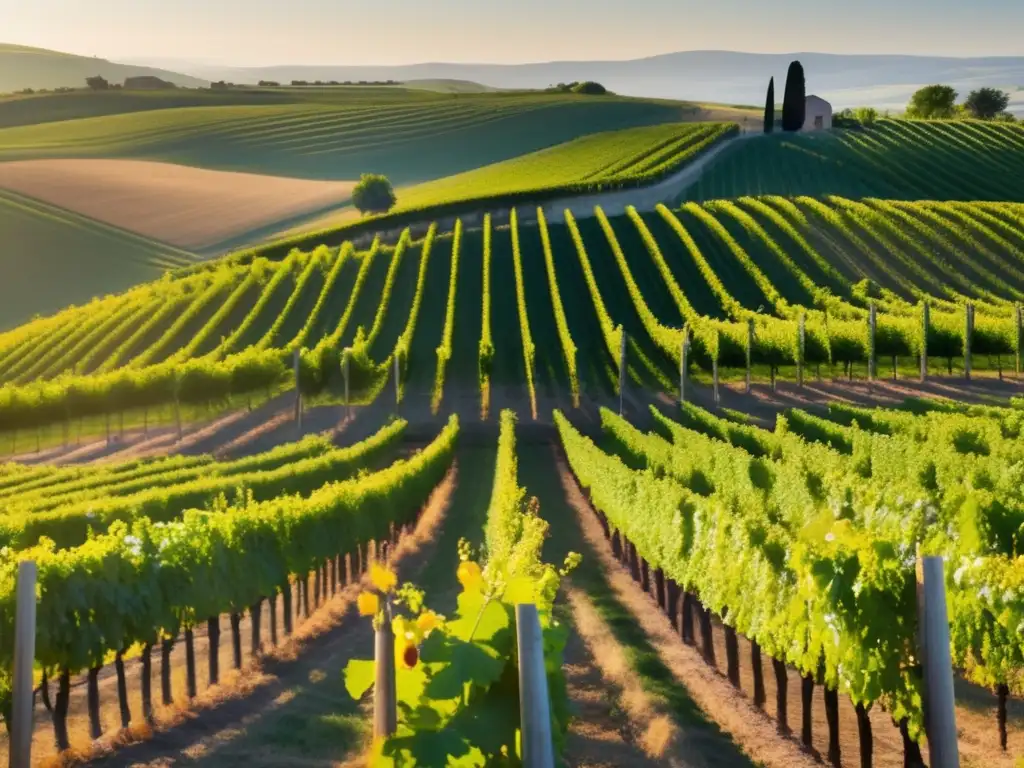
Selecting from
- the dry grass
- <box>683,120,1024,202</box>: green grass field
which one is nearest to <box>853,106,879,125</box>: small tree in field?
<box>683,120,1024,202</box>: green grass field

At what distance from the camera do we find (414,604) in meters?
9.02

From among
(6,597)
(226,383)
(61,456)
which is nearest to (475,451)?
(226,383)

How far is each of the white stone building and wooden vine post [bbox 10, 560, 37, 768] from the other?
122400 millimetres

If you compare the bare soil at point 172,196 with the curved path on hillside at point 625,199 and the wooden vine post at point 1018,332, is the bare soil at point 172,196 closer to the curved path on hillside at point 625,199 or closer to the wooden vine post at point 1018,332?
the curved path on hillside at point 625,199

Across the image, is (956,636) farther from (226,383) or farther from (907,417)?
(226,383)

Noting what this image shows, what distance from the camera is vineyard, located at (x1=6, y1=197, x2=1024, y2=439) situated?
60.6m

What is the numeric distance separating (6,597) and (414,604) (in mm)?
7704

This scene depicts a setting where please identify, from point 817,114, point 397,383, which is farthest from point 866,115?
point 397,383

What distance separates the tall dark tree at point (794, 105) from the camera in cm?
12462

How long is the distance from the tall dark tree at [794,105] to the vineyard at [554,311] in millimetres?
32654

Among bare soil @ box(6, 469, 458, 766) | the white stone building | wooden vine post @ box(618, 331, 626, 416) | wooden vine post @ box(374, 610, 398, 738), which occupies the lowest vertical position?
bare soil @ box(6, 469, 458, 766)

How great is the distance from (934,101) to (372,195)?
90496mm

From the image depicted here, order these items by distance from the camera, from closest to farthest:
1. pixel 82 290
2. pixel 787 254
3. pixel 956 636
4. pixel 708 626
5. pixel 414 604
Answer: pixel 414 604 < pixel 956 636 < pixel 708 626 < pixel 787 254 < pixel 82 290

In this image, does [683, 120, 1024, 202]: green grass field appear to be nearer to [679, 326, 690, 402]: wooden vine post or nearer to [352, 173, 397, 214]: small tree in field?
[352, 173, 397, 214]: small tree in field
